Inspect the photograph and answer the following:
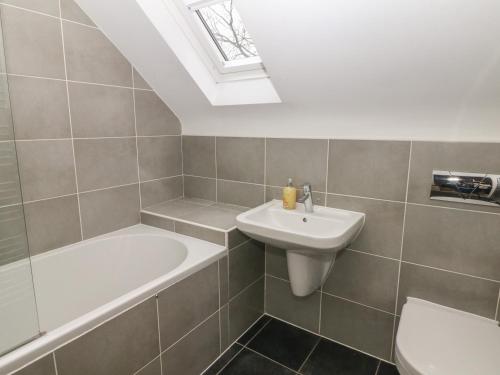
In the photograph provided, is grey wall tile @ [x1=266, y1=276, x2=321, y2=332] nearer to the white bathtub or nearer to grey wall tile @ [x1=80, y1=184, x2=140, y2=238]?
the white bathtub

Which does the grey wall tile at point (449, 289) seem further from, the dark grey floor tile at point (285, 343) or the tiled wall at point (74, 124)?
the tiled wall at point (74, 124)

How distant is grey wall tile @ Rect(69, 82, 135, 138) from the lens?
1.72 metres

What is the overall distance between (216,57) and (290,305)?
162 cm

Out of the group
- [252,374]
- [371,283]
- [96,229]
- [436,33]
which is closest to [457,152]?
[436,33]

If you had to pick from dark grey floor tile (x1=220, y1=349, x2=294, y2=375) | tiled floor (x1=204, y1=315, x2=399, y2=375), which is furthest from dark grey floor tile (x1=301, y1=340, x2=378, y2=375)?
dark grey floor tile (x1=220, y1=349, x2=294, y2=375)

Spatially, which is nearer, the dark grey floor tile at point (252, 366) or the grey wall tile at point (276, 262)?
the dark grey floor tile at point (252, 366)

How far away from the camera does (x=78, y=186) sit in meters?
1.78

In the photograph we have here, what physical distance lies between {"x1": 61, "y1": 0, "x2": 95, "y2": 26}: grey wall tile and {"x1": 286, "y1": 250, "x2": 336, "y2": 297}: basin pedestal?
1.65 metres

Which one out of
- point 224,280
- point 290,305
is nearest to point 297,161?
point 224,280

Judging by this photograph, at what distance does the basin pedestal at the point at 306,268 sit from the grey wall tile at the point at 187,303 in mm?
415

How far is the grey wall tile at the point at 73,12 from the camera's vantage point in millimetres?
1618

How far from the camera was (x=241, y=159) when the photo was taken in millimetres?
2113

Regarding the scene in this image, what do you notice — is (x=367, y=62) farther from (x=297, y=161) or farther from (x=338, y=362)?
(x=338, y=362)

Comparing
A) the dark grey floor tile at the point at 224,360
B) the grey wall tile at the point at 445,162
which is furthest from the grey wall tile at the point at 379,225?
the dark grey floor tile at the point at 224,360
